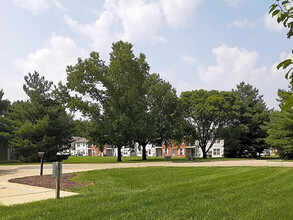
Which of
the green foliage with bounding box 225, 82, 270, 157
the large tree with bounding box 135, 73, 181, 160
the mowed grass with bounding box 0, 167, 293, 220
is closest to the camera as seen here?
the mowed grass with bounding box 0, 167, 293, 220

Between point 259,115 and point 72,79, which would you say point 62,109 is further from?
point 259,115

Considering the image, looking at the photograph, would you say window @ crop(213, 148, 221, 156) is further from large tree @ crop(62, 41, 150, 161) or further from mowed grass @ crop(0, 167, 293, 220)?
mowed grass @ crop(0, 167, 293, 220)

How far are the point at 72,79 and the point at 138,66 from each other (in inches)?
325

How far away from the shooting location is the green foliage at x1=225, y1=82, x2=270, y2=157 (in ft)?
166

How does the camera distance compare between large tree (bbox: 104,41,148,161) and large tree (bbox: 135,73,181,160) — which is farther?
large tree (bbox: 135,73,181,160)

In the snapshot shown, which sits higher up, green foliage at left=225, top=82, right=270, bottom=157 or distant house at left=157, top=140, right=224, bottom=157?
green foliage at left=225, top=82, right=270, bottom=157

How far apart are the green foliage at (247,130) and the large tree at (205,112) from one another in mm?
2427

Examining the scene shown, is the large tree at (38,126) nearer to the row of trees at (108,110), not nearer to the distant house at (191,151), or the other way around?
the row of trees at (108,110)

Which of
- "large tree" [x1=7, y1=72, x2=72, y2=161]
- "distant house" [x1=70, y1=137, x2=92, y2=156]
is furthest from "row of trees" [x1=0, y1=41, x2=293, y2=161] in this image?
"distant house" [x1=70, y1=137, x2=92, y2=156]

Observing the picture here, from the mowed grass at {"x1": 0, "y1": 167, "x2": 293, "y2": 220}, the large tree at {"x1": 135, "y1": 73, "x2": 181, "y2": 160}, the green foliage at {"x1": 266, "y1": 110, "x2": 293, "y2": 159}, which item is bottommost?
the mowed grass at {"x1": 0, "y1": 167, "x2": 293, "y2": 220}

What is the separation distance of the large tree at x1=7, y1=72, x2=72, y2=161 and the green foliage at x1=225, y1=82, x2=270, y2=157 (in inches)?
1084

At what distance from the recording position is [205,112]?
150 feet

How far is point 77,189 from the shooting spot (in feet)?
32.0

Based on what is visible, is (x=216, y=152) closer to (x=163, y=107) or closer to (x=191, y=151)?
(x=191, y=151)
